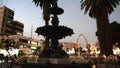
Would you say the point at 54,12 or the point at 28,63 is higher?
the point at 54,12

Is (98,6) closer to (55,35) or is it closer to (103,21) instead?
(103,21)

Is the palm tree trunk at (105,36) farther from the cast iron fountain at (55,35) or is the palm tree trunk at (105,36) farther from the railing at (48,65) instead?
the railing at (48,65)

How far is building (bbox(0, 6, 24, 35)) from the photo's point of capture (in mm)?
95887

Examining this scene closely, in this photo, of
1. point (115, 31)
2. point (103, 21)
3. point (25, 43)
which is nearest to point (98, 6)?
point (103, 21)

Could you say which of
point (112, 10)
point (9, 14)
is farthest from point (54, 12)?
point (9, 14)

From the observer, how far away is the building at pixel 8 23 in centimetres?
9589

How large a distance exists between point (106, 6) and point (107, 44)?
19.8 ft

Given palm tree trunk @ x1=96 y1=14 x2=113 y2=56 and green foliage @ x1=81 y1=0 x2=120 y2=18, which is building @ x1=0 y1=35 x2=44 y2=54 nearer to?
green foliage @ x1=81 y1=0 x2=120 y2=18

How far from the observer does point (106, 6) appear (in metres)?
31.3

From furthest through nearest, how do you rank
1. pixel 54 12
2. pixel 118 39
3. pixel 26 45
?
1. pixel 26 45
2. pixel 118 39
3. pixel 54 12

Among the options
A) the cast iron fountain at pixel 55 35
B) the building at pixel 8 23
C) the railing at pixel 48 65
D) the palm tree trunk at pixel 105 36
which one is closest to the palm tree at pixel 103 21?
the palm tree trunk at pixel 105 36

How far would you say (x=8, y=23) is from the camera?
99.8 meters

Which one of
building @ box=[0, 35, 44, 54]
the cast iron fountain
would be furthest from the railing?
building @ box=[0, 35, 44, 54]

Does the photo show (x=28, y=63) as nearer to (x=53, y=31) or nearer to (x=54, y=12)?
(x=53, y=31)
